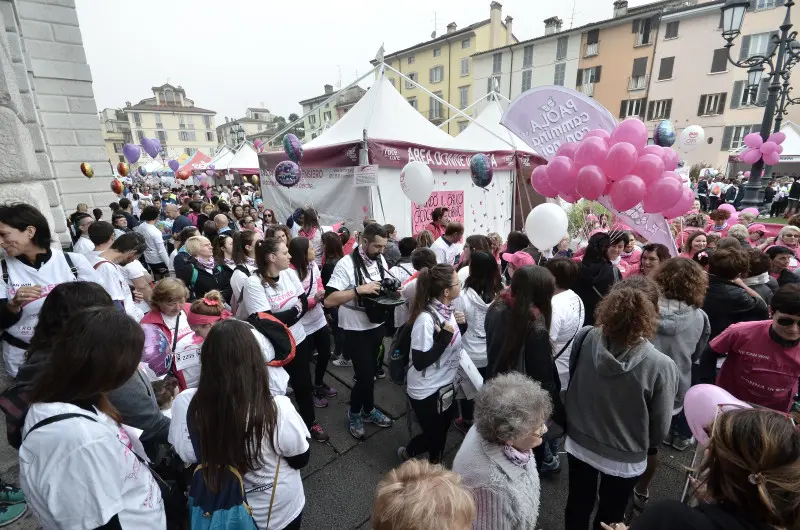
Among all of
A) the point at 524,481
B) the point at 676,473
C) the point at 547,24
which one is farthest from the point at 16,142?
the point at 547,24

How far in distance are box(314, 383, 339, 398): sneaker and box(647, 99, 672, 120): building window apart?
31219 mm

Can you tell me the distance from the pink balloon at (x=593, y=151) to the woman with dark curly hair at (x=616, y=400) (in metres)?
2.69

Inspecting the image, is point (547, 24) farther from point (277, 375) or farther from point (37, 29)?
point (277, 375)

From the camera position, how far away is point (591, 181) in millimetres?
3910

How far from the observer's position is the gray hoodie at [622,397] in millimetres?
1750

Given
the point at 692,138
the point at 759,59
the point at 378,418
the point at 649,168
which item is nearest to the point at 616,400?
the point at 378,418

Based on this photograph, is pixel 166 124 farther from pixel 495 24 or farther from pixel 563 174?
pixel 563 174

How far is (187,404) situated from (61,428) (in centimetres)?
48

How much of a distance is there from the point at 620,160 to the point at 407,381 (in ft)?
10.7

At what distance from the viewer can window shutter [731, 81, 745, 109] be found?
23078 millimetres

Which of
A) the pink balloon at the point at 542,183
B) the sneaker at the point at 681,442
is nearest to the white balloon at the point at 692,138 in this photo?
the pink balloon at the point at 542,183

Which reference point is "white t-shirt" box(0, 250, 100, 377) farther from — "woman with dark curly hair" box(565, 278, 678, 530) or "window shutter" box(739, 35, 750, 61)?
"window shutter" box(739, 35, 750, 61)

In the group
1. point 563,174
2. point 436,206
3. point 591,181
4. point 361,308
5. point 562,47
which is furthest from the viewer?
point 562,47

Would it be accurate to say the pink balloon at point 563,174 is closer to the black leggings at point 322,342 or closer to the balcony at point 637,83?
the black leggings at point 322,342
